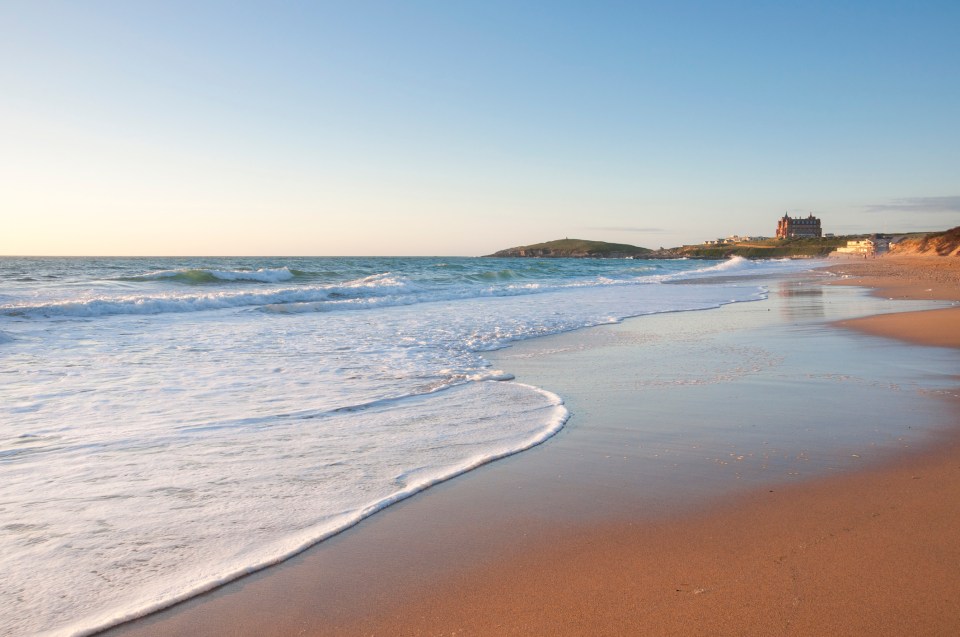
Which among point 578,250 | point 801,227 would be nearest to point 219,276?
point 578,250

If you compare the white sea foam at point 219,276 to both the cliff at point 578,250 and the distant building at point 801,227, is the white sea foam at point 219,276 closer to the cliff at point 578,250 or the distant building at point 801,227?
the cliff at point 578,250

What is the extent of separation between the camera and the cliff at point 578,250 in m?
158

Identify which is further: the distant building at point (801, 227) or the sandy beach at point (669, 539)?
the distant building at point (801, 227)

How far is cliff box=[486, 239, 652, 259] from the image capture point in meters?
158

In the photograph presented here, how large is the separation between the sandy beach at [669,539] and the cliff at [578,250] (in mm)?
151137

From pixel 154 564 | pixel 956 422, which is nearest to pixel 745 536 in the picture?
pixel 154 564

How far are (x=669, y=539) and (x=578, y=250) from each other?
530ft

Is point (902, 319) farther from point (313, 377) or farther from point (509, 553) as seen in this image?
point (509, 553)

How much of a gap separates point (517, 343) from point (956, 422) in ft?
19.1

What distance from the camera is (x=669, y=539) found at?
2.82 m

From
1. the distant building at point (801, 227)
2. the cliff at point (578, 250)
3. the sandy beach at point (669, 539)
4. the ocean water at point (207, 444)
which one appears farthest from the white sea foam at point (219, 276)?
the distant building at point (801, 227)

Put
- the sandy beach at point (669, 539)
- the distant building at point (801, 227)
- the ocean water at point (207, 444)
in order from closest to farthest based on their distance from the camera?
the sandy beach at point (669, 539)
the ocean water at point (207, 444)
the distant building at point (801, 227)

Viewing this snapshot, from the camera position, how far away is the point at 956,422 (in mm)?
4594

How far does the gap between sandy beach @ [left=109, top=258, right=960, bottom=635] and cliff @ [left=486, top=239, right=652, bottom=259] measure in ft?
496
